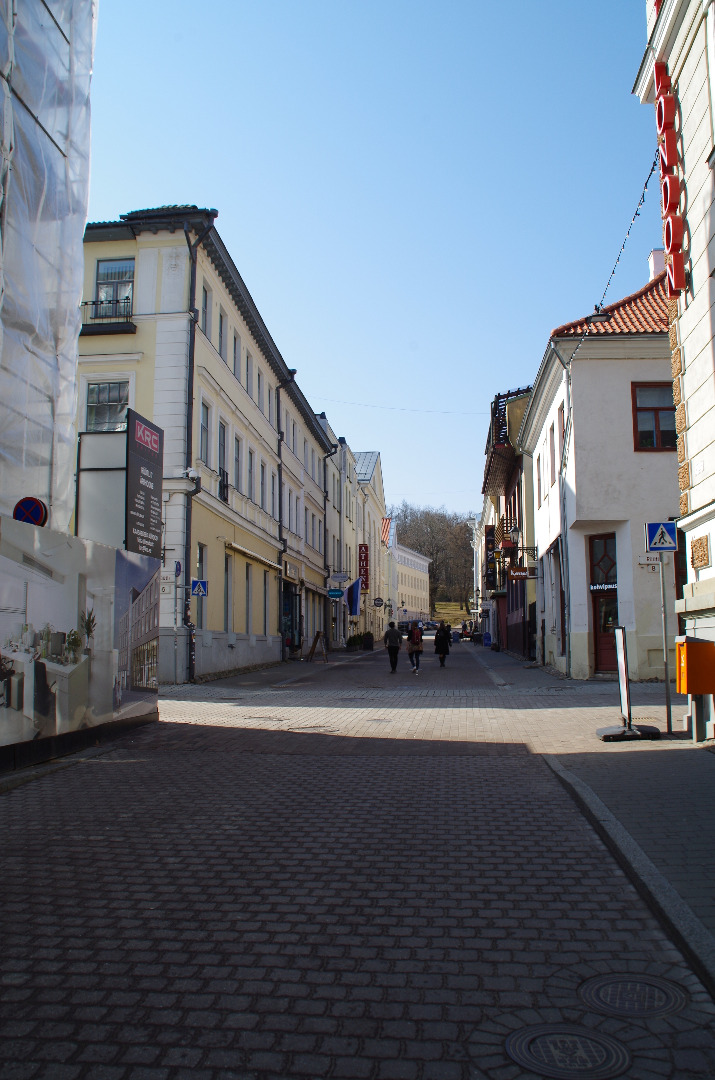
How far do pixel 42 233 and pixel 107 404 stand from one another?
8206 millimetres

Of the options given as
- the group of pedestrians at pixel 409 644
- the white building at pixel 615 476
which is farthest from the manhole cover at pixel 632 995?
the group of pedestrians at pixel 409 644

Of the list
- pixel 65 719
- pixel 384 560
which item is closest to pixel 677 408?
pixel 65 719

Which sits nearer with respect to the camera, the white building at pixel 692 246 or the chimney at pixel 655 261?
the white building at pixel 692 246

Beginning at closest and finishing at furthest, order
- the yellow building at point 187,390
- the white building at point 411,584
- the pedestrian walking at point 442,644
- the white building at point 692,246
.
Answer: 1. the white building at point 692,246
2. the yellow building at point 187,390
3. the pedestrian walking at point 442,644
4. the white building at point 411,584

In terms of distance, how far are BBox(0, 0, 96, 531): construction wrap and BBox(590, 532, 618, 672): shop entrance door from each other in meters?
11.7

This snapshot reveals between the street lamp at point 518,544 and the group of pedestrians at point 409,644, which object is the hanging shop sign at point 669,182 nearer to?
the group of pedestrians at point 409,644

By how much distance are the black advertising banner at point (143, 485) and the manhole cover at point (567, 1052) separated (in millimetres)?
12724

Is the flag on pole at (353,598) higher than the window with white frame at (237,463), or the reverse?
the window with white frame at (237,463)

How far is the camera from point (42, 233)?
1375 cm

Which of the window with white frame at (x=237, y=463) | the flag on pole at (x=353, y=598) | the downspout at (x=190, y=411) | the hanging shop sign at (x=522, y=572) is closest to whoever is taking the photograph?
the downspout at (x=190, y=411)

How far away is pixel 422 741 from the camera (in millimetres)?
10969

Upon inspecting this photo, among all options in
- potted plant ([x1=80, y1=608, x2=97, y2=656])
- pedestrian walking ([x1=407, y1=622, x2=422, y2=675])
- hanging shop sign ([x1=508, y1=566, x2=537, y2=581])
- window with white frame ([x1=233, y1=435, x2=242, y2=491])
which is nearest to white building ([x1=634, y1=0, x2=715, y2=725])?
potted plant ([x1=80, y1=608, x2=97, y2=656])

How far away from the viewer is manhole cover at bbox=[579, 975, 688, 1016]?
3381mm

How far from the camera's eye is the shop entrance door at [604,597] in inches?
784
